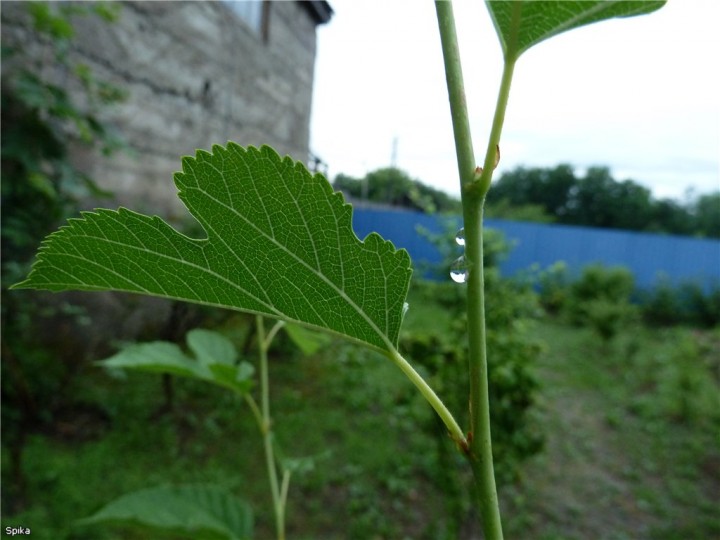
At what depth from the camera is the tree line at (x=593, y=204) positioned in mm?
8578

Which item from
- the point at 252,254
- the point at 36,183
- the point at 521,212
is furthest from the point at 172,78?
the point at 521,212

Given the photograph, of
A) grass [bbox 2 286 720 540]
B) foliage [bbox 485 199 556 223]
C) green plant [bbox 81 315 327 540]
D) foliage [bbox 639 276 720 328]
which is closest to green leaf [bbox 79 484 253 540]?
green plant [bbox 81 315 327 540]

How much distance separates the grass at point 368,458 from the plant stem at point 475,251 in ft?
5.13

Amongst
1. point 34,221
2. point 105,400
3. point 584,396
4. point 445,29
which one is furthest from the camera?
point 584,396

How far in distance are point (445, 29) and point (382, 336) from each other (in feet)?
0.51

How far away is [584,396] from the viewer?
3516mm

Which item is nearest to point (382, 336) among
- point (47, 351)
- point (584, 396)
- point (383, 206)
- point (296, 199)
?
point (296, 199)

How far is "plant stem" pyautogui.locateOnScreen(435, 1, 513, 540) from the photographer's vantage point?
21cm

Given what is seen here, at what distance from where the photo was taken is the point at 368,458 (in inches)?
92.8

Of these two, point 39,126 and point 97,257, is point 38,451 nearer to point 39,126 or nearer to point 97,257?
point 39,126

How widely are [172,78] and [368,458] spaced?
2094mm

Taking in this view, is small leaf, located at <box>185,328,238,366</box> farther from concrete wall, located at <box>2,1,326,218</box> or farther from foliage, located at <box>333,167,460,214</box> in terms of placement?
foliage, located at <box>333,167,460,214</box>

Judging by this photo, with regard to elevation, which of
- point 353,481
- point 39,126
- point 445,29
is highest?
point 39,126

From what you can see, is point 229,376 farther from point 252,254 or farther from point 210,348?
point 252,254
